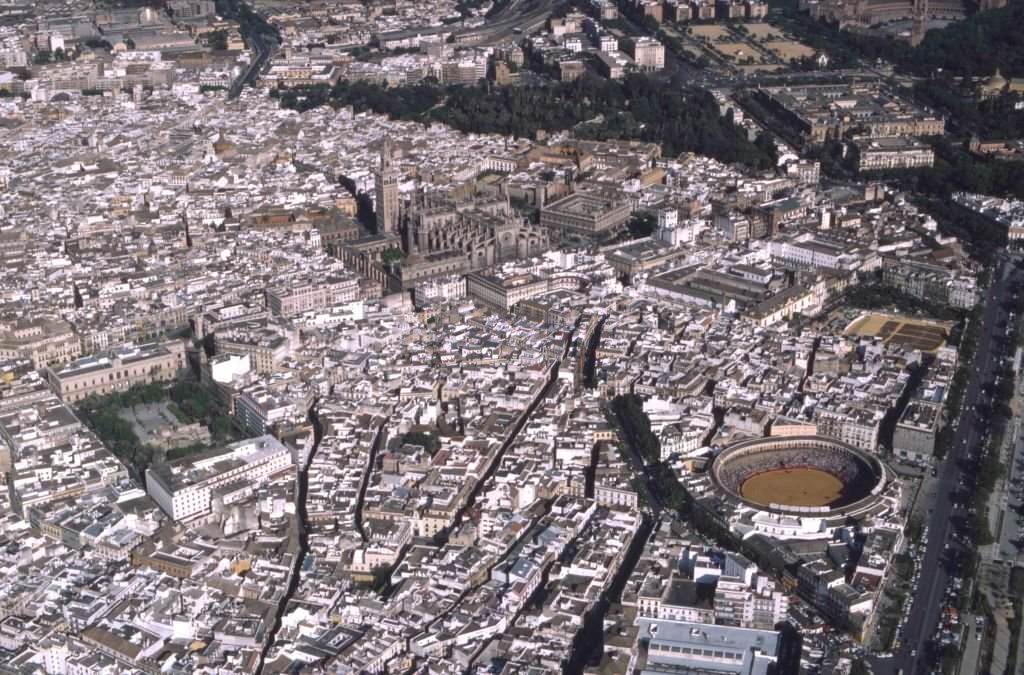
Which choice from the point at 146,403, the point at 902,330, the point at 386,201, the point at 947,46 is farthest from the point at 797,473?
the point at 947,46

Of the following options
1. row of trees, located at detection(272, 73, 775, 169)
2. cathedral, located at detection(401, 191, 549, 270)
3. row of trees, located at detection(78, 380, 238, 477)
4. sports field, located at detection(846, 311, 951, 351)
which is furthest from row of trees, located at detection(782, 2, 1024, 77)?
row of trees, located at detection(78, 380, 238, 477)

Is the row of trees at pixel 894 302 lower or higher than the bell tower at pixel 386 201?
lower

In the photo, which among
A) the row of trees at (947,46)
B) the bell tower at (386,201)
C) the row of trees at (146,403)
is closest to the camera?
the row of trees at (146,403)

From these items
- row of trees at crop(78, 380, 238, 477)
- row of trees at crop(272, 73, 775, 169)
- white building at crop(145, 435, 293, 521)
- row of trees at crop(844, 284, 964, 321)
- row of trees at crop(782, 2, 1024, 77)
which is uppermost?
row of trees at crop(782, 2, 1024, 77)

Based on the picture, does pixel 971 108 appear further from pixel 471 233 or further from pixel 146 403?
pixel 146 403

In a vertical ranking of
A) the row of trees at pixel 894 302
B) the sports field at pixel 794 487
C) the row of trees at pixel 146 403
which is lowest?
the sports field at pixel 794 487

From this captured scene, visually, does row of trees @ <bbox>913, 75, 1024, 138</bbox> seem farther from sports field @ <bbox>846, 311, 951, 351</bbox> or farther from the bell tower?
the bell tower

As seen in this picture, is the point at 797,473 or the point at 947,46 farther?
the point at 947,46

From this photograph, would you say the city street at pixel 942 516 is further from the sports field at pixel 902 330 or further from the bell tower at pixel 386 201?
the bell tower at pixel 386 201

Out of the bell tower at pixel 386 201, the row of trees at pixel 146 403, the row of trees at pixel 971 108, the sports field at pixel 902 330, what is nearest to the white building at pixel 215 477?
the row of trees at pixel 146 403

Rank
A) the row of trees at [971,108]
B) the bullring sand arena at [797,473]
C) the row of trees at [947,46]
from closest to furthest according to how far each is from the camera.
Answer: the bullring sand arena at [797,473], the row of trees at [971,108], the row of trees at [947,46]
